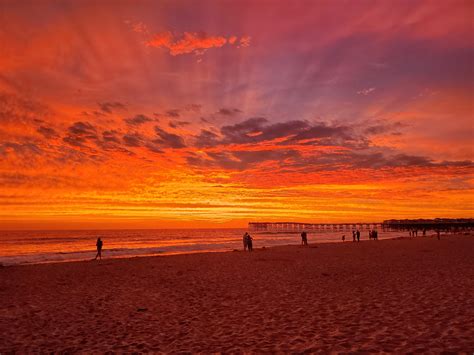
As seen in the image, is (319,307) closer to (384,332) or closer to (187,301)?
(384,332)

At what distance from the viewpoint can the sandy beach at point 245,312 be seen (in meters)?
8.19

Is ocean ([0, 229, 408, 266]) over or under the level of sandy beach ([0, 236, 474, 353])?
over

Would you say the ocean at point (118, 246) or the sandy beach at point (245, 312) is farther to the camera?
the ocean at point (118, 246)

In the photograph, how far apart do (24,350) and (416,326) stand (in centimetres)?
951

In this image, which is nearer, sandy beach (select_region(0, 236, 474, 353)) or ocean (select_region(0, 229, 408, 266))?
sandy beach (select_region(0, 236, 474, 353))

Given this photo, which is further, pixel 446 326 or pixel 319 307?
pixel 319 307

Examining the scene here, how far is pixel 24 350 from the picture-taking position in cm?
A: 827

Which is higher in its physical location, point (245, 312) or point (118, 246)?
point (118, 246)

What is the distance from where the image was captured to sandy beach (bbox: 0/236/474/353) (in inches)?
322

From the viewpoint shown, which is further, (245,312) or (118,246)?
(118,246)

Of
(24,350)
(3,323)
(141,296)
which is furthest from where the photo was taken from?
(141,296)

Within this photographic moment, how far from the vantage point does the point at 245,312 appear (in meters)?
11.3

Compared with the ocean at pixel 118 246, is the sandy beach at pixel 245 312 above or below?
below

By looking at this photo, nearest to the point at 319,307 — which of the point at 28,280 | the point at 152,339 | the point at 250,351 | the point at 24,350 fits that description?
the point at 250,351
